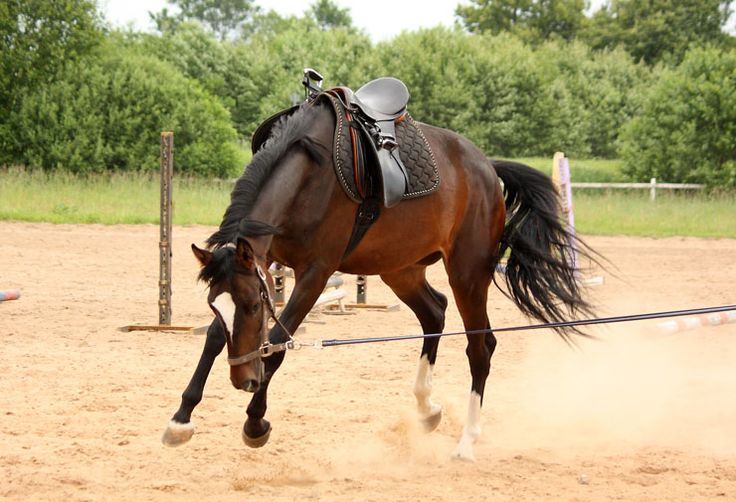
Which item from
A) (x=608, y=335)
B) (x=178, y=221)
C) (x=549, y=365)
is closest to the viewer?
(x=549, y=365)

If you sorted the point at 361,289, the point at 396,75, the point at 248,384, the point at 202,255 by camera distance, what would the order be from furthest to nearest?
the point at 396,75
the point at 361,289
the point at 248,384
the point at 202,255

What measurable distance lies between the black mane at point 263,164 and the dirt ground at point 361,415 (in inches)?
48.7

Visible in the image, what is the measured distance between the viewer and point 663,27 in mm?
52094

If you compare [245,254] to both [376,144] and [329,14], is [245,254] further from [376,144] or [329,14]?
[329,14]

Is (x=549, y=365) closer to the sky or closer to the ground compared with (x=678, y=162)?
closer to the ground

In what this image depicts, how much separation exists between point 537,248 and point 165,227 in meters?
3.94

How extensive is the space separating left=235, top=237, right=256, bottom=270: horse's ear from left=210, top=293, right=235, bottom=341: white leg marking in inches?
6.1

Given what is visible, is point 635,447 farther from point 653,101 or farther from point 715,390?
point 653,101

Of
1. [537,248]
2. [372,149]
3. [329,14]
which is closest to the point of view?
[372,149]

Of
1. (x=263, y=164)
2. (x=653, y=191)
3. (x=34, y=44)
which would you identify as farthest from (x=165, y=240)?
(x=34, y=44)

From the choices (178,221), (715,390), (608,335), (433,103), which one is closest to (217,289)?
(715,390)

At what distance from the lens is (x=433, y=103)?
33188 mm

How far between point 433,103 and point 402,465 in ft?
95.2

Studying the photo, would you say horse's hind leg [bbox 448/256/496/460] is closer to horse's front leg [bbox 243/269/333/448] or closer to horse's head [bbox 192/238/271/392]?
horse's front leg [bbox 243/269/333/448]
